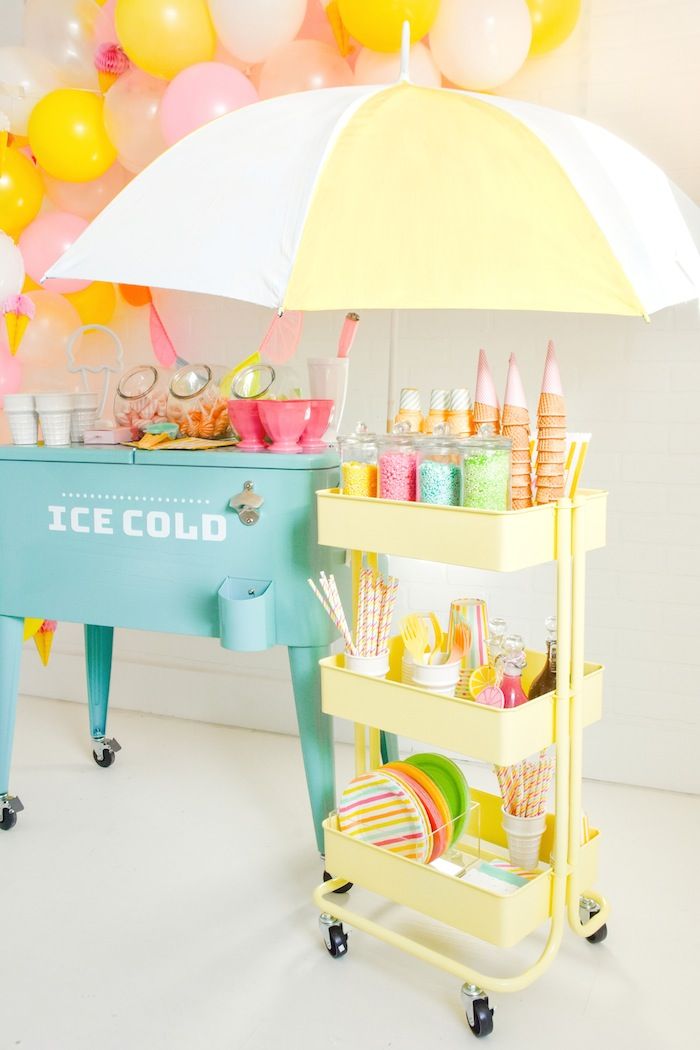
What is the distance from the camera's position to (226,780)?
2.78 m

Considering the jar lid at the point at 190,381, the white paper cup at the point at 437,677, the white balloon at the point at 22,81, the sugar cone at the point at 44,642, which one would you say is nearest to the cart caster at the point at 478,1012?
the white paper cup at the point at 437,677

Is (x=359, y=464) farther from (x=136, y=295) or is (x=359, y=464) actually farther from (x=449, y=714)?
(x=136, y=295)

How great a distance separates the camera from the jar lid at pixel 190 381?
7.82 ft

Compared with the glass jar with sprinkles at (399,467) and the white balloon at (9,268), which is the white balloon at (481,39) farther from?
the white balloon at (9,268)

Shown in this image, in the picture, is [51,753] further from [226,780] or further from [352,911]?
[352,911]

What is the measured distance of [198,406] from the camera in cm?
236

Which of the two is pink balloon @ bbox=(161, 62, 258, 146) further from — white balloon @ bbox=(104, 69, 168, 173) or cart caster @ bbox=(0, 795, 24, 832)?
cart caster @ bbox=(0, 795, 24, 832)

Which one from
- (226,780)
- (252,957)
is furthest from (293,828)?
(252,957)

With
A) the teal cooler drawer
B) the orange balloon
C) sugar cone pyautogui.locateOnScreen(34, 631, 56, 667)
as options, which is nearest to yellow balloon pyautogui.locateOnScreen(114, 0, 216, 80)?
the orange balloon

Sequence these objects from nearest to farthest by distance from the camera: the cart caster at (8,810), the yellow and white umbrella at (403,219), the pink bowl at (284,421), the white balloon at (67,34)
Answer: the yellow and white umbrella at (403,219) → the pink bowl at (284,421) → the cart caster at (8,810) → the white balloon at (67,34)

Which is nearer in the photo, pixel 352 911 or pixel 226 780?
pixel 352 911

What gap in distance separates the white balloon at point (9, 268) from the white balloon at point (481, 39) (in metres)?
1.20

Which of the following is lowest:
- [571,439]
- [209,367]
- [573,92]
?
[571,439]

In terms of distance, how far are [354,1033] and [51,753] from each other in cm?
157
